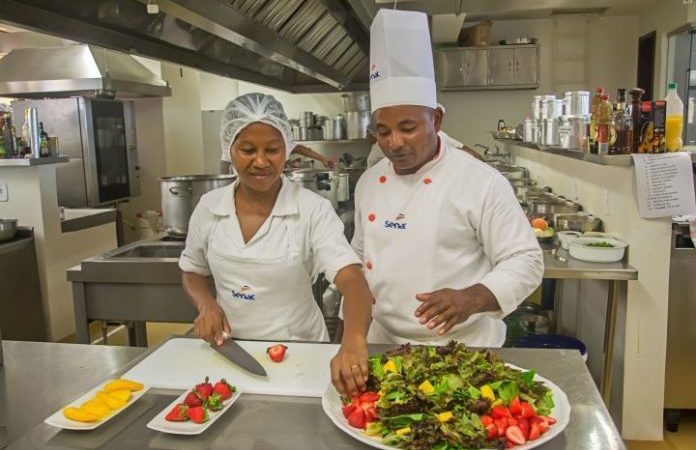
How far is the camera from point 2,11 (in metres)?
1.65

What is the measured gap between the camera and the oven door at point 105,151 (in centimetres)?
564

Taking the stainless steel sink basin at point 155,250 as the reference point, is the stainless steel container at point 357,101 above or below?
above

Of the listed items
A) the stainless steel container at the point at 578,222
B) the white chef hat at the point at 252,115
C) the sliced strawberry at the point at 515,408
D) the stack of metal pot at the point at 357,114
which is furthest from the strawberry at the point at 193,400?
the stack of metal pot at the point at 357,114

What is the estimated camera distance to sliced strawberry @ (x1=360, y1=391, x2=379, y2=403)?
1050 mm

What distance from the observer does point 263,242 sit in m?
1.54

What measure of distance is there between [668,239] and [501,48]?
492 centimetres

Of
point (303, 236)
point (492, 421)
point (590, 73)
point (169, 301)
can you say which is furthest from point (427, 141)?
point (590, 73)

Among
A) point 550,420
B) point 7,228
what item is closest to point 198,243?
point 550,420

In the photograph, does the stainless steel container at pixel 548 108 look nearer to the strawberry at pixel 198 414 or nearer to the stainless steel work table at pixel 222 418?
the stainless steel work table at pixel 222 418

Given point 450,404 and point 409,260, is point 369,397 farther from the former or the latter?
point 409,260

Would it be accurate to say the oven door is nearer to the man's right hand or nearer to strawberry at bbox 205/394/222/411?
the man's right hand

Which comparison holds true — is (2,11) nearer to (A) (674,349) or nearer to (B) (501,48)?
(A) (674,349)

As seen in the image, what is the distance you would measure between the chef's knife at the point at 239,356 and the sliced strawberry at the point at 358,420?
0.29m

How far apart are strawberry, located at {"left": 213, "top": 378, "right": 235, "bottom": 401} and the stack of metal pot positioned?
5396 millimetres
